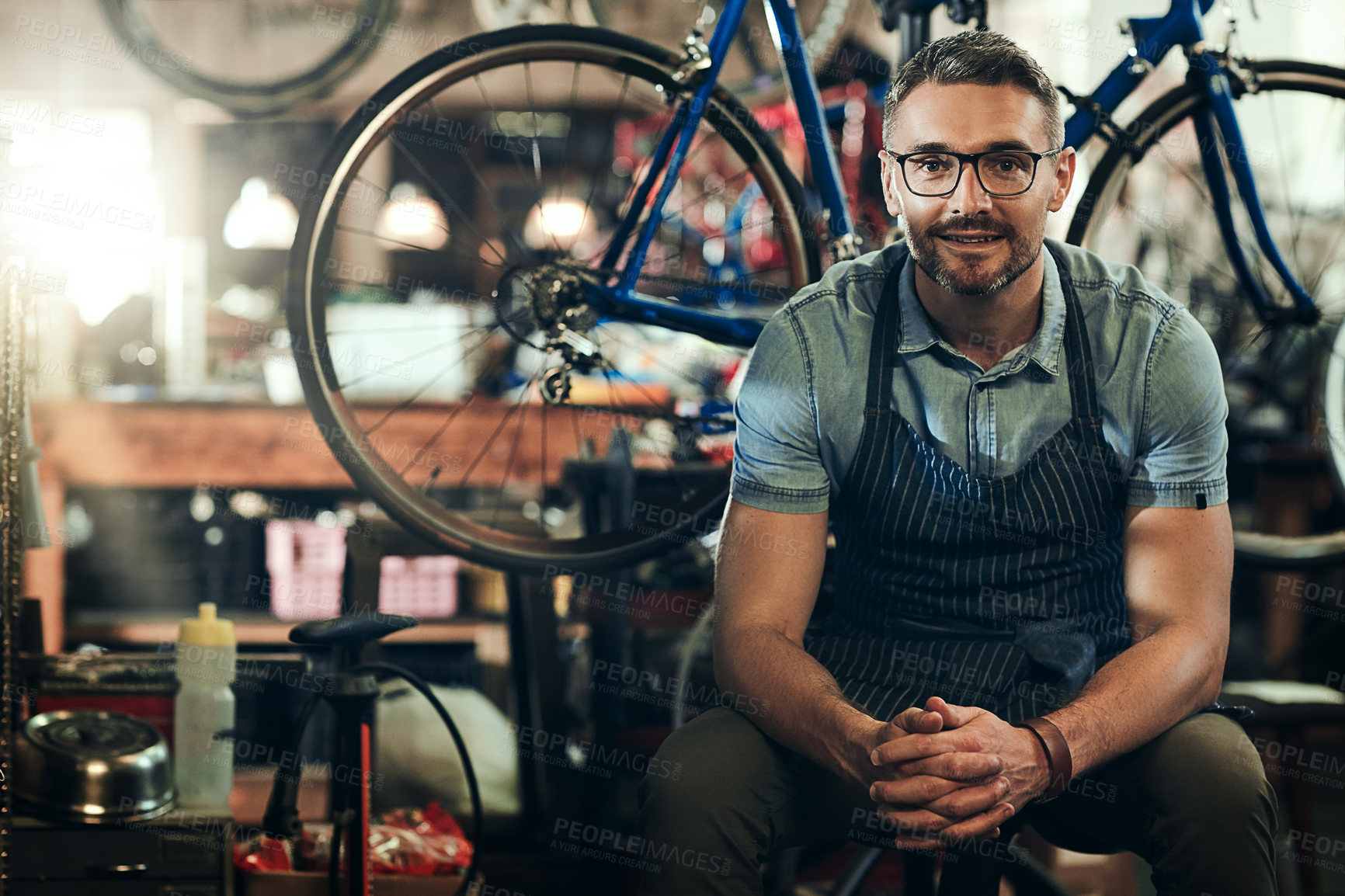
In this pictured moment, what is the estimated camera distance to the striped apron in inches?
51.9

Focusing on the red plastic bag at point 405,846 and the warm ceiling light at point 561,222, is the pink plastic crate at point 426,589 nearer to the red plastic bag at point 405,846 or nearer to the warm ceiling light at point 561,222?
the red plastic bag at point 405,846

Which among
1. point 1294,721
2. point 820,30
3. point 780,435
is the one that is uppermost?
point 820,30

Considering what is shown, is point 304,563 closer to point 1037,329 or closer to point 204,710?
point 204,710

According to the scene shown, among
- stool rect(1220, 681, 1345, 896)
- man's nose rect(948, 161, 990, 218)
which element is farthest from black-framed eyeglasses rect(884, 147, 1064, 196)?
stool rect(1220, 681, 1345, 896)

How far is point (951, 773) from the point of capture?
42.8 inches

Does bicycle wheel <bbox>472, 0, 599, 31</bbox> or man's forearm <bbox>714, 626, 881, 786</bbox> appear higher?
bicycle wheel <bbox>472, 0, 599, 31</bbox>

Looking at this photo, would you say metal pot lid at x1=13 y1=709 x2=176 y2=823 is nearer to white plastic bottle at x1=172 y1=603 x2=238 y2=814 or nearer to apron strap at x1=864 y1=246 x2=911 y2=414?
white plastic bottle at x1=172 y1=603 x2=238 y2=814

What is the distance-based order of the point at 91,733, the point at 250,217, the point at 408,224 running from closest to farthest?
the point at 91,733
the point at 250,217
the point at 408,224

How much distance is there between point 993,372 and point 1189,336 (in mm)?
241

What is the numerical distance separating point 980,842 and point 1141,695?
0.24 m

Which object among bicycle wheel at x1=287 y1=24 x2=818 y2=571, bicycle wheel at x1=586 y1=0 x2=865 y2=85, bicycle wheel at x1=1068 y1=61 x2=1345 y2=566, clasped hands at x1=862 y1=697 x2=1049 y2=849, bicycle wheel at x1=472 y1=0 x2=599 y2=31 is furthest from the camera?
bicycle wheel at x1=472 y1=0 x2=599 y2=31

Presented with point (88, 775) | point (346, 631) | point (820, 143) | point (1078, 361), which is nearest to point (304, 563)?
point (88, 775)

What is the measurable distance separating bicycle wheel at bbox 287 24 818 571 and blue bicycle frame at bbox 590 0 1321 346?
42mm

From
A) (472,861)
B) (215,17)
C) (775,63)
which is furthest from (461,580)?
(215,17)
